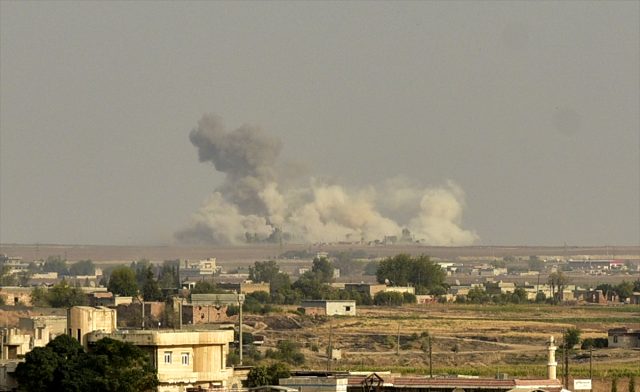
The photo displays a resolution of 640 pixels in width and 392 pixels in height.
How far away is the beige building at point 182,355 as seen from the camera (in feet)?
131

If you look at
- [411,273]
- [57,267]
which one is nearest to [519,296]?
[411,273]

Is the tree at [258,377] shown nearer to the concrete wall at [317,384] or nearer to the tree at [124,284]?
the concrete wall at [317,384]

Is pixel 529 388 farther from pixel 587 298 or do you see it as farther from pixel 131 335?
pixel 587 298

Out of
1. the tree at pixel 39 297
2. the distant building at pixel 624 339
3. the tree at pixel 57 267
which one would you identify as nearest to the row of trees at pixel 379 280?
the tree at pixel 39 297

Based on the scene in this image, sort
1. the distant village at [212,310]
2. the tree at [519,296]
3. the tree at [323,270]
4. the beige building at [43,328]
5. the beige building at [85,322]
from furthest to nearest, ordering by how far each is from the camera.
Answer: the tree at [323,270] → the tree at [519,296] → the beige building at [43,328] → the beige building at [85,322] → the distant village at [212,310]

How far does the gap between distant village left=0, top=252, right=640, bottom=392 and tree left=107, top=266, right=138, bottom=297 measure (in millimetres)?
185

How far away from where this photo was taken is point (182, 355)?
40.5 meters

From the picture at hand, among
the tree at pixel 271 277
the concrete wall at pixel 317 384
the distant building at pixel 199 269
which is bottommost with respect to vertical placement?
the concrete wall at pixel 317 384

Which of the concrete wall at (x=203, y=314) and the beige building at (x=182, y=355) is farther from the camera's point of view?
the concrete wall at (x=203, y=314)

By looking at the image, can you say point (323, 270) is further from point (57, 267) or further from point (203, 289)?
point (203, 289)

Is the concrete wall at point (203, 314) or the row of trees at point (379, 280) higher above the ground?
the row of trees at point (379, 280)

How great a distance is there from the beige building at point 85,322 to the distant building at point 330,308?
169 ft

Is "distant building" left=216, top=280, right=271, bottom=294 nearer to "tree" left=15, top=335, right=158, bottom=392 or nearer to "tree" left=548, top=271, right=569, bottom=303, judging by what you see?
"tree" left=548, top=271, right=569, bottom=303

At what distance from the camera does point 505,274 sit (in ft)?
653
